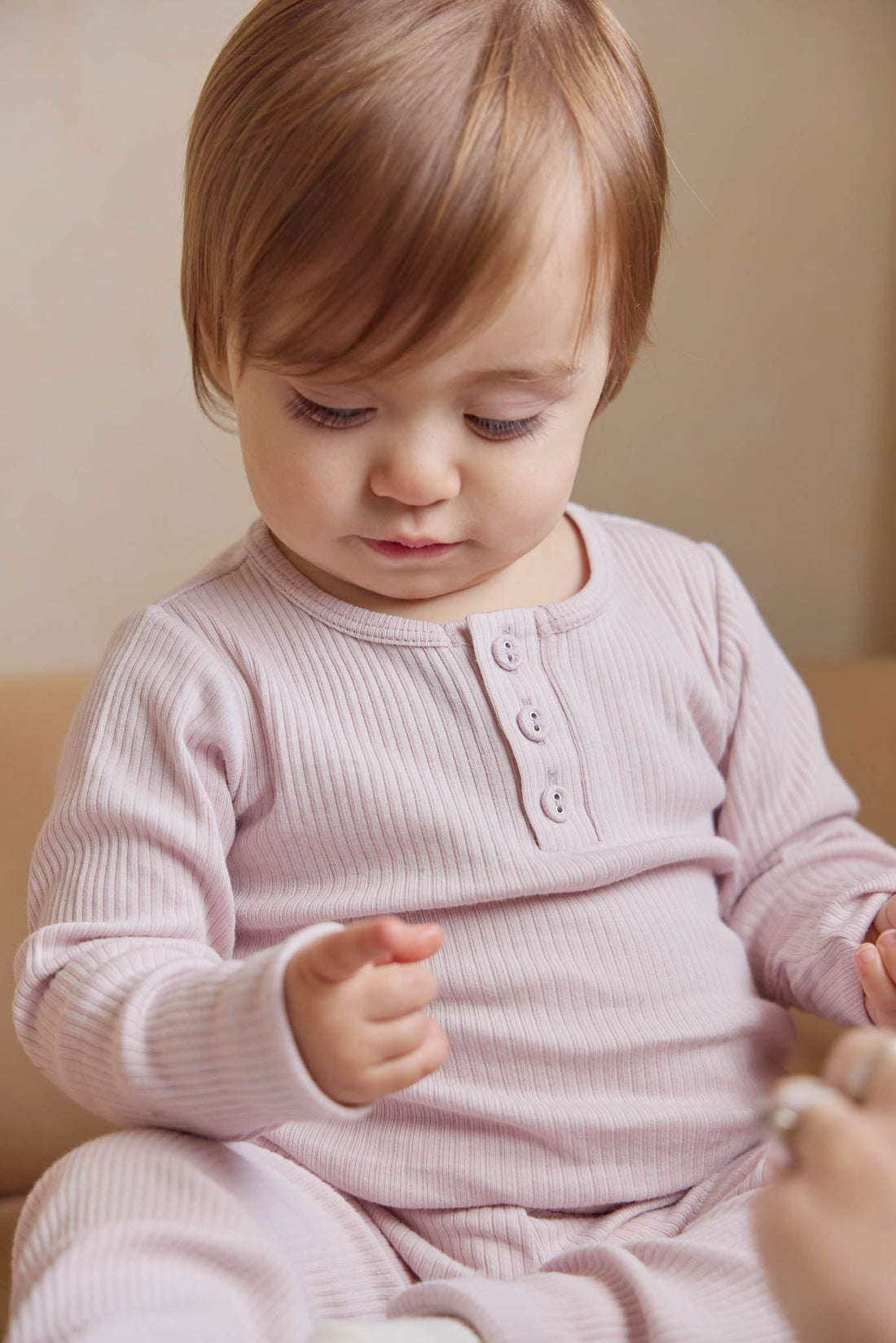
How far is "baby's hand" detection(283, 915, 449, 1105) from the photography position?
627 millimetres

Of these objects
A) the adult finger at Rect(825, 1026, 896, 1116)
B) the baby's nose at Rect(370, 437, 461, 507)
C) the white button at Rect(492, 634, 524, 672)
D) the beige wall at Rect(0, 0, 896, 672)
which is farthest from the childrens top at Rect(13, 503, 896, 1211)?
the beige wall at Rect(0, 0, 896, 672)

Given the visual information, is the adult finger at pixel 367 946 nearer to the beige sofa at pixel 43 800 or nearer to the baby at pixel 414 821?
the baby at pixel 414 821

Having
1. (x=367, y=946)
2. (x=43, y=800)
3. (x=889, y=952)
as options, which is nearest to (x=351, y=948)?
(x=367, y=946)

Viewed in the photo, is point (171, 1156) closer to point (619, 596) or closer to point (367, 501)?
point (367, 501)

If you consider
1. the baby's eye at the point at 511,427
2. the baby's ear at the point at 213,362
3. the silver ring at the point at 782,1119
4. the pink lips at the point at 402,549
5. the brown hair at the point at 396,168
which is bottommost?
the silver ring at the point at 782,1119

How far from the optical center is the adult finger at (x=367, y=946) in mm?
599

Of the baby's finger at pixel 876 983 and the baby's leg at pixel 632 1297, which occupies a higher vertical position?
the baby's finger at pixel 876 983

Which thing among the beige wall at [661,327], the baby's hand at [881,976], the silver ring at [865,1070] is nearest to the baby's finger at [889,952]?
the baby's hand at [881,976]

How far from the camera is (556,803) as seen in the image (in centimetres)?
82

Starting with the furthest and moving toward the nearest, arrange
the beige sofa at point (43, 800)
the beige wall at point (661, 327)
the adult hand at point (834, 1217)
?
1. the beige wall at point (661, 327)
2. the beige sofa at point (43, 800)
3. the adult hand at point (834, 1217)

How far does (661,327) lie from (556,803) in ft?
2.01

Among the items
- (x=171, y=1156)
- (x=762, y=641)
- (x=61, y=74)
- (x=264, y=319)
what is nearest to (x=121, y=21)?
(x=61, y=74)

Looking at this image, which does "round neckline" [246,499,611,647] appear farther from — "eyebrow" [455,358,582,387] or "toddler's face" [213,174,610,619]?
"eyebrow" [455,358,582,387]

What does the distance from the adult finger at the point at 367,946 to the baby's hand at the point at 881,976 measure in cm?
30
